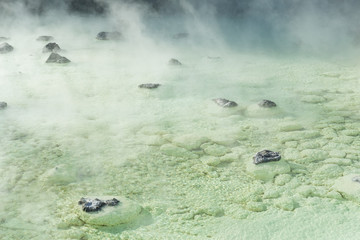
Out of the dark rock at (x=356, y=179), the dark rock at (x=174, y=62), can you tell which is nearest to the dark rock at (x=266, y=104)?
the dark rock at (x=356, y=179)

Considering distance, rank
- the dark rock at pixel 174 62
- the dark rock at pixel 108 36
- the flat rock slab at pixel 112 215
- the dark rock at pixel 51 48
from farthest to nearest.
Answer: the dark rock at pixel 108 36, the dark rock at pixel 51 48, the dark rock at pixel 174 62, the flat rock slab at pixel 112 215

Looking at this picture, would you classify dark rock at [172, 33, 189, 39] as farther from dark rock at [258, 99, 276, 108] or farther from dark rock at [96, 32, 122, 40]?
dark rock at [258, 99, 276, 108]

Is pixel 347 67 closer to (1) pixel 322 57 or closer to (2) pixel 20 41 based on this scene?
(1) pixel 322 57

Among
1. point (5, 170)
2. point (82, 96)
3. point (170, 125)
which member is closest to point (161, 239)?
point (5, 170)

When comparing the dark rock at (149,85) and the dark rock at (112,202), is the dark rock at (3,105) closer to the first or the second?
the dark rock at (149,85)

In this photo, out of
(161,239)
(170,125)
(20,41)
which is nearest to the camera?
(161,239)

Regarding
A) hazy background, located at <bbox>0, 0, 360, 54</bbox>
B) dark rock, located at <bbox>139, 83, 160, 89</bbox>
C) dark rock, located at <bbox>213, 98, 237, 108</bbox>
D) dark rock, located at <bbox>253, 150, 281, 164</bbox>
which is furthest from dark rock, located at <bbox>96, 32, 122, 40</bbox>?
dark rock, located at <bbox>253, 150, 281, 164</bbox>

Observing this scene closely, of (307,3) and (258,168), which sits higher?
(307,3)

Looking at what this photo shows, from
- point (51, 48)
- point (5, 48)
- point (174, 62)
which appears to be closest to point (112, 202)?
point (174, 62)
